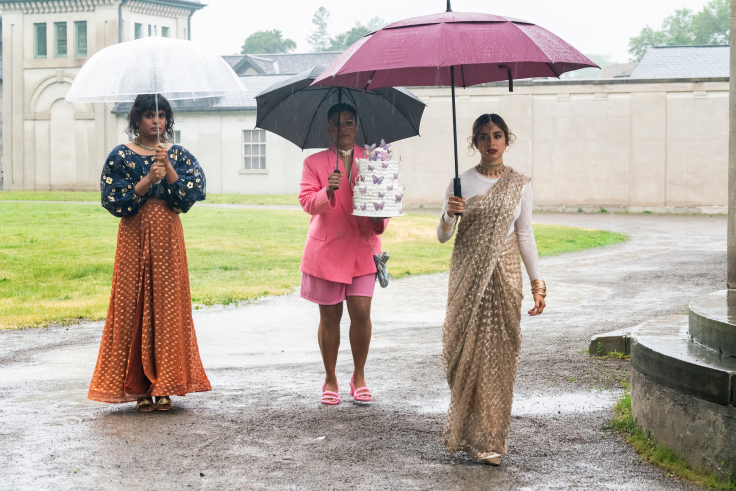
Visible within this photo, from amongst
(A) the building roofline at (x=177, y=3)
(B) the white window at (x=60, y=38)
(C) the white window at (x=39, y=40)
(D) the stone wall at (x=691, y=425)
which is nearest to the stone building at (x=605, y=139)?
(A) the building roofline at (x=177, y=3)

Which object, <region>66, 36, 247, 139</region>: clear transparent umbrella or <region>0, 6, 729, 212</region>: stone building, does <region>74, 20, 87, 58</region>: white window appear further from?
<region>66, 36, 247, 139</region>: clear transparent umbrella

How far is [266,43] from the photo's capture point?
97.8m

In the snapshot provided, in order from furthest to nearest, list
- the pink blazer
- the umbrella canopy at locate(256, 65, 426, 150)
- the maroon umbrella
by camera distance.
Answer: the umbrella canopy at locate(256, 65, 426, 150) < the pink blazer < the maroon umbrella

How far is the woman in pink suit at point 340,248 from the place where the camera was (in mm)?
5633

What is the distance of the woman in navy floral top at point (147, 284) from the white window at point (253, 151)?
3539 cm

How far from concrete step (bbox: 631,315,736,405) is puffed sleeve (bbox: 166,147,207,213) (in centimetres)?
288

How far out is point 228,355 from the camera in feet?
25.2

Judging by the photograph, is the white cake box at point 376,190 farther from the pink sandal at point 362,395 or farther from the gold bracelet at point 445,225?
the pink sandal at point 362,395

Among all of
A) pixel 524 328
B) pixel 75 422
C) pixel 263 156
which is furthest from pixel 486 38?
pixel 263 156

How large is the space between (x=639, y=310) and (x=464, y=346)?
5.94m

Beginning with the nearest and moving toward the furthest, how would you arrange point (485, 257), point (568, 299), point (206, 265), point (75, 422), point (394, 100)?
point (485, 257)
point (75, 422)
point (394, 100)
point (568, 299)
point (206, 265)

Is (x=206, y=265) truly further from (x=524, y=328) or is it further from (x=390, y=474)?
(x=390, y=474)

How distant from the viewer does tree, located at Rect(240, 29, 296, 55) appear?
9775cm

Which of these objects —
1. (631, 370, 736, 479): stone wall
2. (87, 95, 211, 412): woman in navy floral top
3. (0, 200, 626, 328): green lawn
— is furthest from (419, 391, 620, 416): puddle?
(0, 200, 626, 328): green lawn
